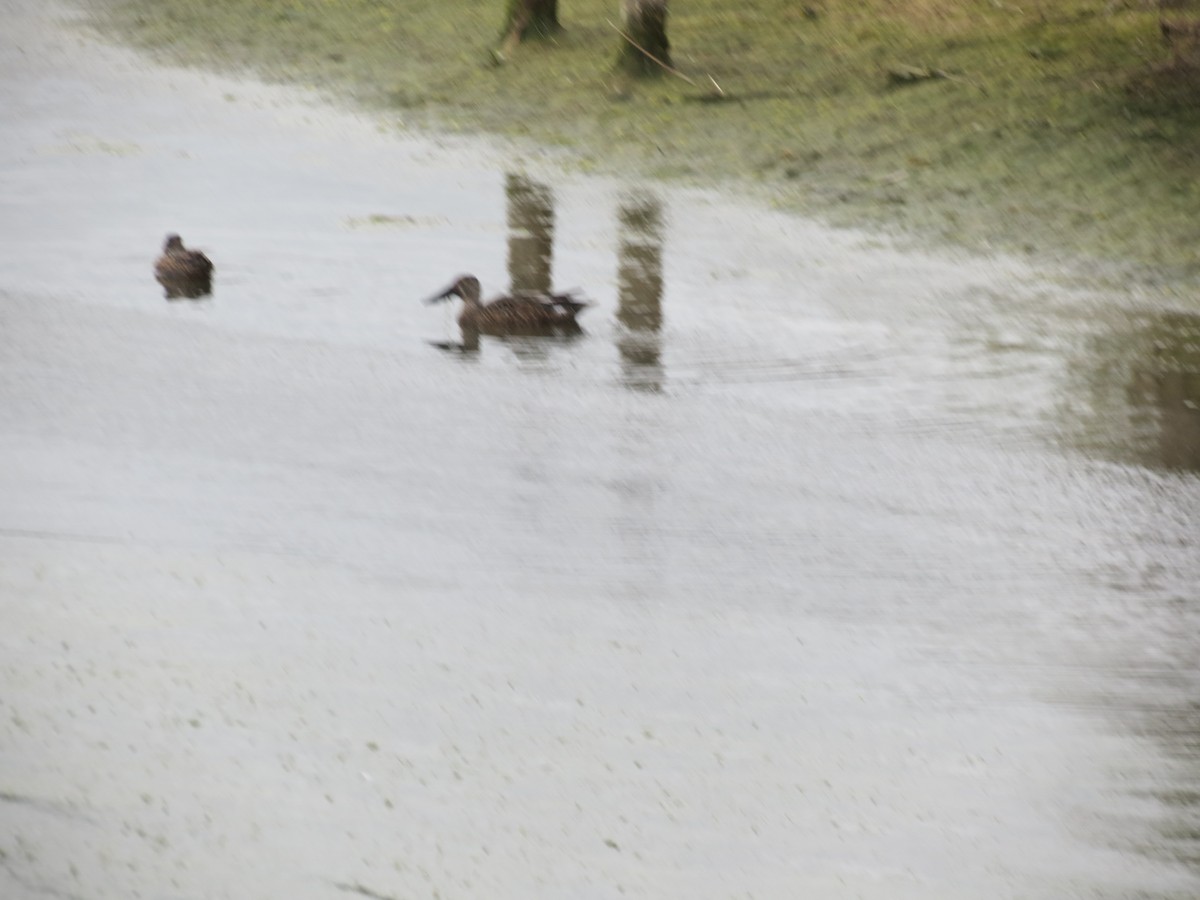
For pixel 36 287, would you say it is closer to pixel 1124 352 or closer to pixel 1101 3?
pixel 1124 352

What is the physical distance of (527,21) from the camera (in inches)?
675

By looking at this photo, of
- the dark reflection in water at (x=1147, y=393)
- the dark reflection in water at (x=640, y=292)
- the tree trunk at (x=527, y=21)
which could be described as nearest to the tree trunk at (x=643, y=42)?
the tree trunk at (x=527, y=21)

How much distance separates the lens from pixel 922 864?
15.1ft

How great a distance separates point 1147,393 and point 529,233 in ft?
14.1

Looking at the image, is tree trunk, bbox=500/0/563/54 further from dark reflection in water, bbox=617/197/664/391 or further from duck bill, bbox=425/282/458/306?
duck bill, bbox=425/282/458/306

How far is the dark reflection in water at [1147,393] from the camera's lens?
318 inches

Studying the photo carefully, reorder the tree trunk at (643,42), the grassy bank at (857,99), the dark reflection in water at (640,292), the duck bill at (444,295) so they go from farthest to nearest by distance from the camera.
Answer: the tree trunk at (643,42)
the grassy bank at (857,99)
the duck bill at (444,295)
the dark reflection in water at (640,292)

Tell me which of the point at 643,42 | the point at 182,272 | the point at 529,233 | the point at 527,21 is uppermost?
the point at 527,21

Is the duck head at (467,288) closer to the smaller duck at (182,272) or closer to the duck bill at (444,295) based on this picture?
the duck bill at (444,295)

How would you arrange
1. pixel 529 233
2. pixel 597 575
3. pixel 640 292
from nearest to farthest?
pixel 597 575, pixel 640 292, pixel 529 233

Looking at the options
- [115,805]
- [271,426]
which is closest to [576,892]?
[115,805]

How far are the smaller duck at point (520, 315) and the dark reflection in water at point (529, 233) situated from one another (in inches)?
44.3

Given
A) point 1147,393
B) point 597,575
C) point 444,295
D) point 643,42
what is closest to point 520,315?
point 444,295

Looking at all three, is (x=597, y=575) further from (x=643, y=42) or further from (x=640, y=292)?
(x=643, y=42)
